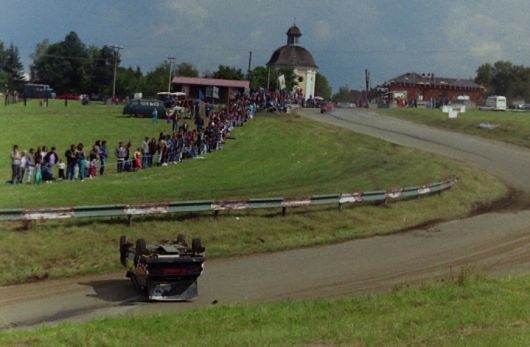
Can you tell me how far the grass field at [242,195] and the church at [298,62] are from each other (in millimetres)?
80489

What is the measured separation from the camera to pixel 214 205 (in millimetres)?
22406

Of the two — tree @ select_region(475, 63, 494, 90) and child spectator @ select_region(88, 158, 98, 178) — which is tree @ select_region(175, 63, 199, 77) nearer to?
tree @ select_region(475, 63, 494, 90)

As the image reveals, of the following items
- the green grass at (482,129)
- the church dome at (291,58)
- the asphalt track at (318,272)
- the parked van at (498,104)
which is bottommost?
the asphalt track at (318,272)

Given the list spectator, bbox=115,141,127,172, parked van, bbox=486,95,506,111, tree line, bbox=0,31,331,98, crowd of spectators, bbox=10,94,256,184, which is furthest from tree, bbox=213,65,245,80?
spectator, bbox=115,141,127,172

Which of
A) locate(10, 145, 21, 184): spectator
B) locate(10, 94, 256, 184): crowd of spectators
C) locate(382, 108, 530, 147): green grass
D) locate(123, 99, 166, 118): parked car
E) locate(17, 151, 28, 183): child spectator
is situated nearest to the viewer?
locate(10, 145, 21, 184): spectator

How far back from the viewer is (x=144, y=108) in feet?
199

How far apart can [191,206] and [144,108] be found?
132 feet

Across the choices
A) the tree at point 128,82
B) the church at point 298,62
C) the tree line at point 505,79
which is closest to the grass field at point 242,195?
the tree at point 128,82

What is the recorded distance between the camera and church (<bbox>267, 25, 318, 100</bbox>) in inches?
5037

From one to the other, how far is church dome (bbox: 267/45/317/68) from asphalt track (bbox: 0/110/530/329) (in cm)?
10505

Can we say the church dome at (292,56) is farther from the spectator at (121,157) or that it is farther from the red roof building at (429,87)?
the spectator at (121,157)

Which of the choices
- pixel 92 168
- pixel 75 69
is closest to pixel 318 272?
pixel 92 168

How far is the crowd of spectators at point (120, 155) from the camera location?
2688 centimetres

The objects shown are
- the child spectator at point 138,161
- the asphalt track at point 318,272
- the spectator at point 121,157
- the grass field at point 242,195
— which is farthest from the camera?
the child spectator at point 138,161
